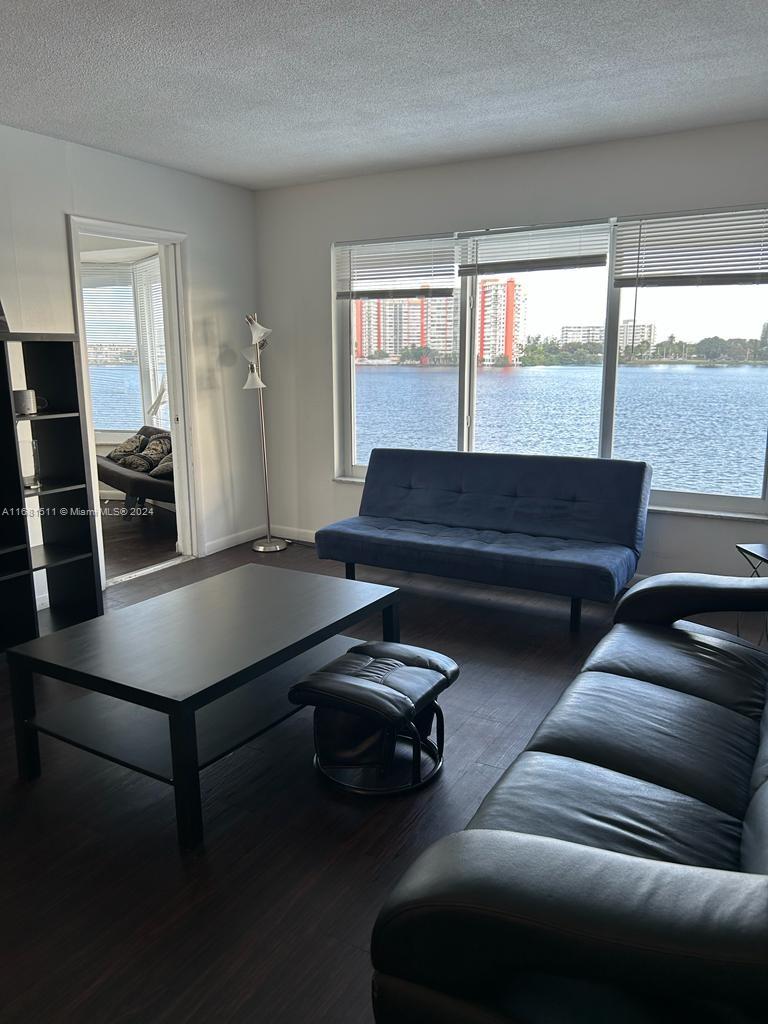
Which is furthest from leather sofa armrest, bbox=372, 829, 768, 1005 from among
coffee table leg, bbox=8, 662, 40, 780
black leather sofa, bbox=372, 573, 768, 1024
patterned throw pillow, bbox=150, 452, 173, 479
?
patterned throw pillow, bbox=150, 452, 173, 479

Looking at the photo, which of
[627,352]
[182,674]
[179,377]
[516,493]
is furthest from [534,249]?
[182,674]

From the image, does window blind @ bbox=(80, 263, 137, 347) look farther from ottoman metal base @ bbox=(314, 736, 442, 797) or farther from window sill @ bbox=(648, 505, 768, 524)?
ottoman metal base @ bbox=(314, 736, 442, 797)

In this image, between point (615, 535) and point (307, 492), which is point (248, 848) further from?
point (307, 492)

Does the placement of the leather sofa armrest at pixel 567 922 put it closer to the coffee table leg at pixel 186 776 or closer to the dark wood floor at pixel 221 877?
the dark wood floor at pixel 221 877

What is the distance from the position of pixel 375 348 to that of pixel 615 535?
7.29 ft

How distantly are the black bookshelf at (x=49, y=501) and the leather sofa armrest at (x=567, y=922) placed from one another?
2.92 m

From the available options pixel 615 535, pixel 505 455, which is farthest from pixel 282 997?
pixel 505 455

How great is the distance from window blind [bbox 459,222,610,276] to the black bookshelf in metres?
2.46

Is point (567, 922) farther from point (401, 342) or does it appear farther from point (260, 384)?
point (260, 384)

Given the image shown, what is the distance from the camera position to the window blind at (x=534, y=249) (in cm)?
443

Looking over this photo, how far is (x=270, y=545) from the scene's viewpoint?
220 inches

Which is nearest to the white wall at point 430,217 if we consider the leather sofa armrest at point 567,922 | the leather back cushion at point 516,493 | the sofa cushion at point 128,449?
the leather back cushion at point 516,493

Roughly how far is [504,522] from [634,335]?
132 cm

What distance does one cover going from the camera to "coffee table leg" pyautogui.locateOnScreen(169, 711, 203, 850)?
6.86 ft
